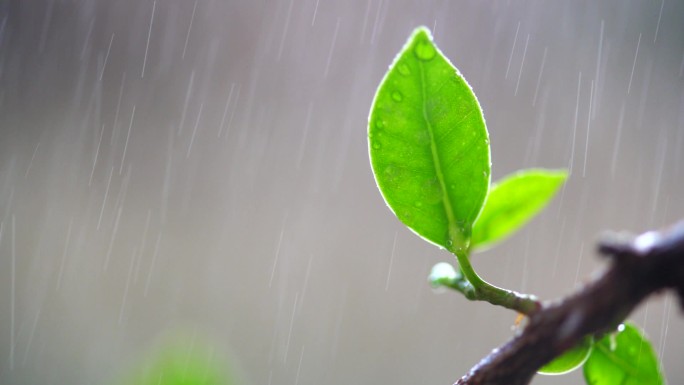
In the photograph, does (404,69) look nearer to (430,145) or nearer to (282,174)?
(430,145)

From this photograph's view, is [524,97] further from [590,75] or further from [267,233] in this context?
[267,233]

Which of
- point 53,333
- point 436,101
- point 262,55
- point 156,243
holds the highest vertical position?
point 262,55

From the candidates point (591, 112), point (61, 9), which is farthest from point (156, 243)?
point (591, 112)

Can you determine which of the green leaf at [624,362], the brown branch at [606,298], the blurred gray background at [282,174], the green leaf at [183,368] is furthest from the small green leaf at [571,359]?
the blurred gray background at [282,174]

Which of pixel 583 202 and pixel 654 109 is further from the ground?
pixel 654 109

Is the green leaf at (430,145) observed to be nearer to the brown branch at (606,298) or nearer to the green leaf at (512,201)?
the green leaf at (512,201)

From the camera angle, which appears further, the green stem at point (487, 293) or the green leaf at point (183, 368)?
the green leaf at point (183, 368)

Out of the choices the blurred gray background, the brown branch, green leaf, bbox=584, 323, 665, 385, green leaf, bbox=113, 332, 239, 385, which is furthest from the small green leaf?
the blurred gray background
